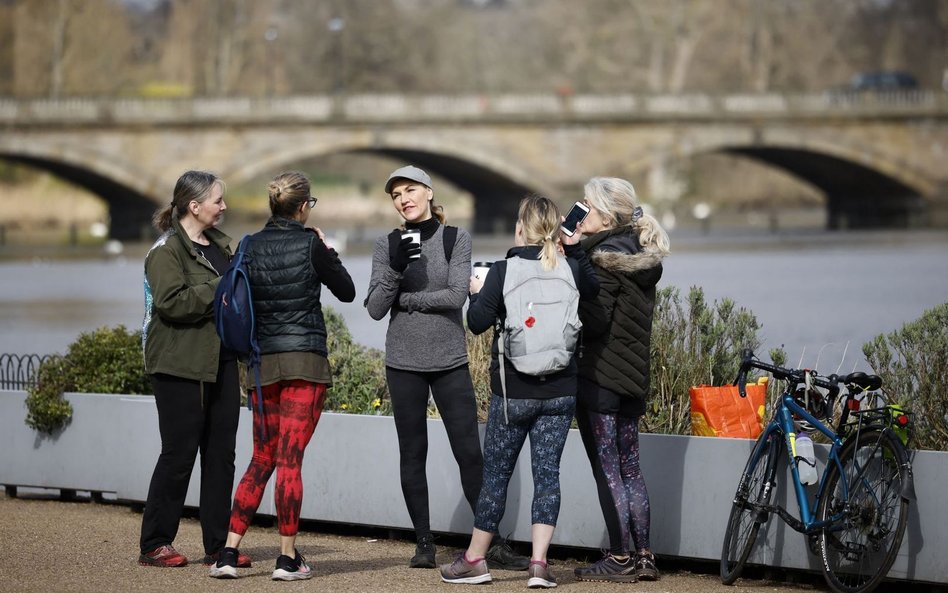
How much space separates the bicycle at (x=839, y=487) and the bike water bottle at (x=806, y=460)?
1 cm

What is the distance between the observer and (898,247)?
42906 millimetres

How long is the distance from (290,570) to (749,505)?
6.27 ft

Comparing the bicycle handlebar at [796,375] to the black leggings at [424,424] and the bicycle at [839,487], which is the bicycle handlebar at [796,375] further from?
the black leggings at [424,424]

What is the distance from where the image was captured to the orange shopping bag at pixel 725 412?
695 centimetres

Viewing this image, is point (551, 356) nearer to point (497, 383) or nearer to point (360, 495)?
point (497, 383)

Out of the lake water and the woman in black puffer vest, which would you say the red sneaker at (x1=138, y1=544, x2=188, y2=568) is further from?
the lake water

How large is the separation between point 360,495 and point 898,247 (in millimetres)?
37441

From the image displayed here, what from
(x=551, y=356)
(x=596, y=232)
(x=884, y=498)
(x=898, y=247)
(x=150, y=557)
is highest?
(x=898, y=247)

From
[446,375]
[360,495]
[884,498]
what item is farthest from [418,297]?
[884,498]

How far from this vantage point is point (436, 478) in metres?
A: 7.46

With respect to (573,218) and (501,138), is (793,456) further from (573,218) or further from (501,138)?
(501,138)

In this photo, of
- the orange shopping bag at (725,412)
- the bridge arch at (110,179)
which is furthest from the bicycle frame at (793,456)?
the bridge arch at (110,179)

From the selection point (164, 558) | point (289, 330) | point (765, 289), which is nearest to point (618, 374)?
point (289, 330)

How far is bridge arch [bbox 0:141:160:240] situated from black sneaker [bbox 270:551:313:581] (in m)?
39.9
